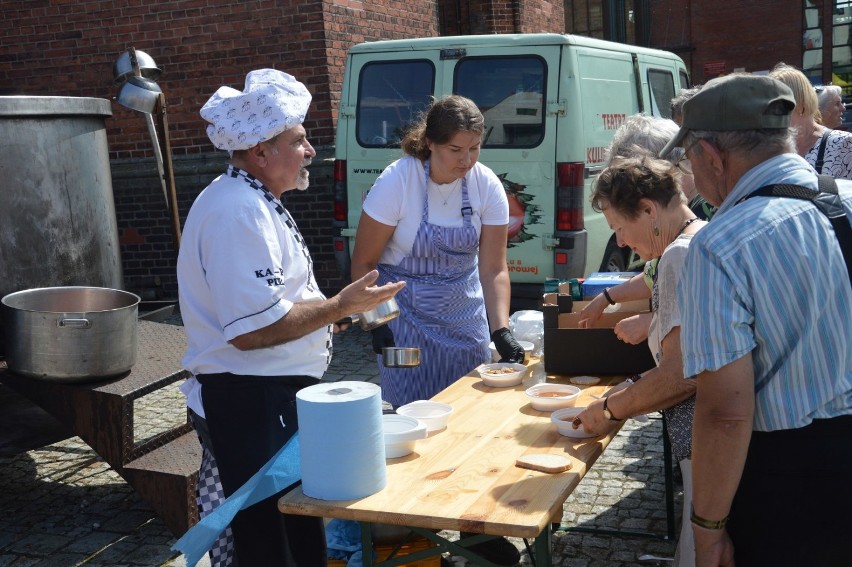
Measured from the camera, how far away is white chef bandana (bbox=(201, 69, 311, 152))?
2559 millimetres

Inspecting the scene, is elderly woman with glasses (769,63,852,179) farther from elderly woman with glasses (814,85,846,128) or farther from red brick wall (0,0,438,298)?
red brick wall (0,0,438,298)

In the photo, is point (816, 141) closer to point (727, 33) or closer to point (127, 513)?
point (127, 513)

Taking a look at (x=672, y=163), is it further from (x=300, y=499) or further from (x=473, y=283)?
(x=300, y=499)

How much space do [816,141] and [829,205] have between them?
320cm

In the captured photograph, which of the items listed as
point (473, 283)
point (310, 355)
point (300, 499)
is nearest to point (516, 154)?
point (473, 283)

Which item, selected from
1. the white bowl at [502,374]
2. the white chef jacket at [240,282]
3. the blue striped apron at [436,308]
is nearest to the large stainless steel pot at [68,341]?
the blue striped apron at [436,308]

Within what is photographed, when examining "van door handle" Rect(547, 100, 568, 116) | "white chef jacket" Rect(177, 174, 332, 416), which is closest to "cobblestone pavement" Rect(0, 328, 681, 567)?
"white chef jacket" Rect(177, 174, 332, 416)

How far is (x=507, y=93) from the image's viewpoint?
7.09m

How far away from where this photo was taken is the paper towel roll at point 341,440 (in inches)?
86.7

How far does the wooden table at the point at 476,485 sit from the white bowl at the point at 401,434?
0.02 m

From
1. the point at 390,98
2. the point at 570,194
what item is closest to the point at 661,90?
the point at 570,194

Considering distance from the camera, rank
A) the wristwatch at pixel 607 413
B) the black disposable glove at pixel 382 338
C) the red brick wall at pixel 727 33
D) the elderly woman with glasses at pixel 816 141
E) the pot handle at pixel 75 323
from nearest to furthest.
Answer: the wristwatch at pixel 607 413 → the black disposable glove at pixel 382 338 → the pot handle at pixel 75 323 → the elderly woman with glasses at pixel 816 141 → the red brick wall at pixel 727 33

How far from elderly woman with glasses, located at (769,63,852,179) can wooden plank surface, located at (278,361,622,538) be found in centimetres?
234

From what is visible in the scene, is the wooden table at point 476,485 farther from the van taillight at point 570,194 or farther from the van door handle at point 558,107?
the van door handle at point 558,107
